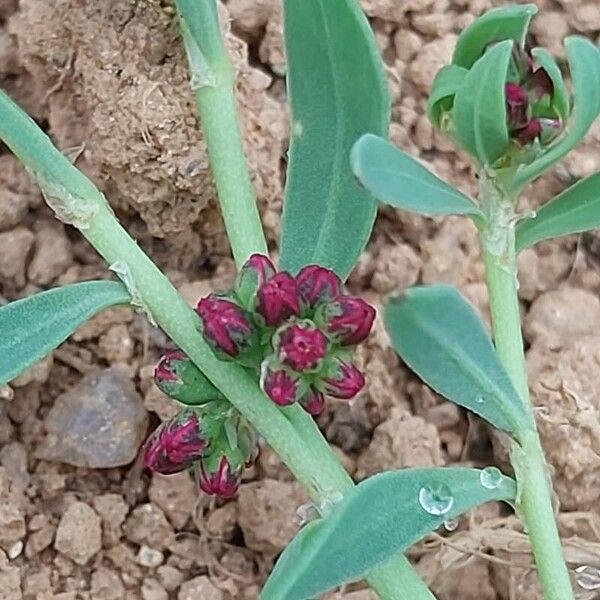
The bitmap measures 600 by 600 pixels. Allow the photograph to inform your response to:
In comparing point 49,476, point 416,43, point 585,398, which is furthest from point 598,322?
point 49,476

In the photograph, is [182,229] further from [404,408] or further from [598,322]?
[598,322]

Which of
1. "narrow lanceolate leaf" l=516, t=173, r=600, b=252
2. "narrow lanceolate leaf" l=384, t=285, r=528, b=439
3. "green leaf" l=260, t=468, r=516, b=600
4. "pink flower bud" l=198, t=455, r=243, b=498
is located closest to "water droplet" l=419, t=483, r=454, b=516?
"green leaf" l=260, t=468, r=516, b=600

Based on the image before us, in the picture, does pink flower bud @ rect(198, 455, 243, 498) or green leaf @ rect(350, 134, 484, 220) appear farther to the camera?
pink flower bud @ rect(198, 455, 243, 498)

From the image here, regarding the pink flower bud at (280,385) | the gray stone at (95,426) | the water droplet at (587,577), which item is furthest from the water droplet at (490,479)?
the gray stone at (95,426)

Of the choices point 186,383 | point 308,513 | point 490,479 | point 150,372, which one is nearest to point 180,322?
point 186,383

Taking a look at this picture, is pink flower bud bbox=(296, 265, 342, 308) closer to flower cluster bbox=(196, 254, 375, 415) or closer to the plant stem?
flower cluster bbox=(196, 254, 375, 415)

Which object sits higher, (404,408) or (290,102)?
(290,102)

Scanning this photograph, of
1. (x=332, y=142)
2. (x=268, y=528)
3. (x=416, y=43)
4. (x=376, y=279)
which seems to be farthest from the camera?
(x=416, y=43)
